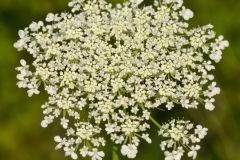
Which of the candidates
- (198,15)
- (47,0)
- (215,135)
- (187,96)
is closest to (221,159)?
(215,135)

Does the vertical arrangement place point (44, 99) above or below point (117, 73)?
above

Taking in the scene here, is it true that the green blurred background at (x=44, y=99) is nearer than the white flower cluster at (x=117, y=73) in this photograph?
No

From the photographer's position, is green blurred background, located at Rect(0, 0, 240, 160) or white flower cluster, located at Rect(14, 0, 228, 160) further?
green blurred background, located at Rect(0, 0, 240, 160)

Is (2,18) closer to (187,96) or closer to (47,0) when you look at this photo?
(47,0)

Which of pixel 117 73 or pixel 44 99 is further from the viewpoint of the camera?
pixel 44 99
